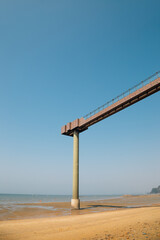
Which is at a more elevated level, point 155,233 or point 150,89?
point 150,89

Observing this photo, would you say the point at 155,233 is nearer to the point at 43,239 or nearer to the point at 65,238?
the point at 65,238

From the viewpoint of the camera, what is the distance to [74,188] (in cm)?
2211

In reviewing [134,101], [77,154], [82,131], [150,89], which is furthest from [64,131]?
[150,89]

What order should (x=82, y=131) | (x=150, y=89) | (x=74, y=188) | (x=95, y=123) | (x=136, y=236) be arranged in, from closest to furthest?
1. (x=136, y=236)
2. (x=150, y=89)
3. (x=74, y=188)
4. (x=95, y=123)
5. (x=82, y=131)

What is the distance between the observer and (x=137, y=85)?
62.5ft

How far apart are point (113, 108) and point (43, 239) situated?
17.3 meters

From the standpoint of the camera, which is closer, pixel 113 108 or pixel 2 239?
pixel 2 239

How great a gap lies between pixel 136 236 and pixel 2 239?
16.3ft

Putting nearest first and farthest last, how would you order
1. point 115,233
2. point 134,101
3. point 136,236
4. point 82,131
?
point 136,236 → point 115,233 → point 134,101 → point 82,131

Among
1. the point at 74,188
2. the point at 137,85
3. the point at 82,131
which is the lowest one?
the point at 74,188

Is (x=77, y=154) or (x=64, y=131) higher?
(x=64, y=131)

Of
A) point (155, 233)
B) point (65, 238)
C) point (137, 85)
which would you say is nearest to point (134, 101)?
point (137, 85)

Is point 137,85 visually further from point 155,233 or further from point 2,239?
point 2,239

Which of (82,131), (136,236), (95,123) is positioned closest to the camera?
(136,236)
